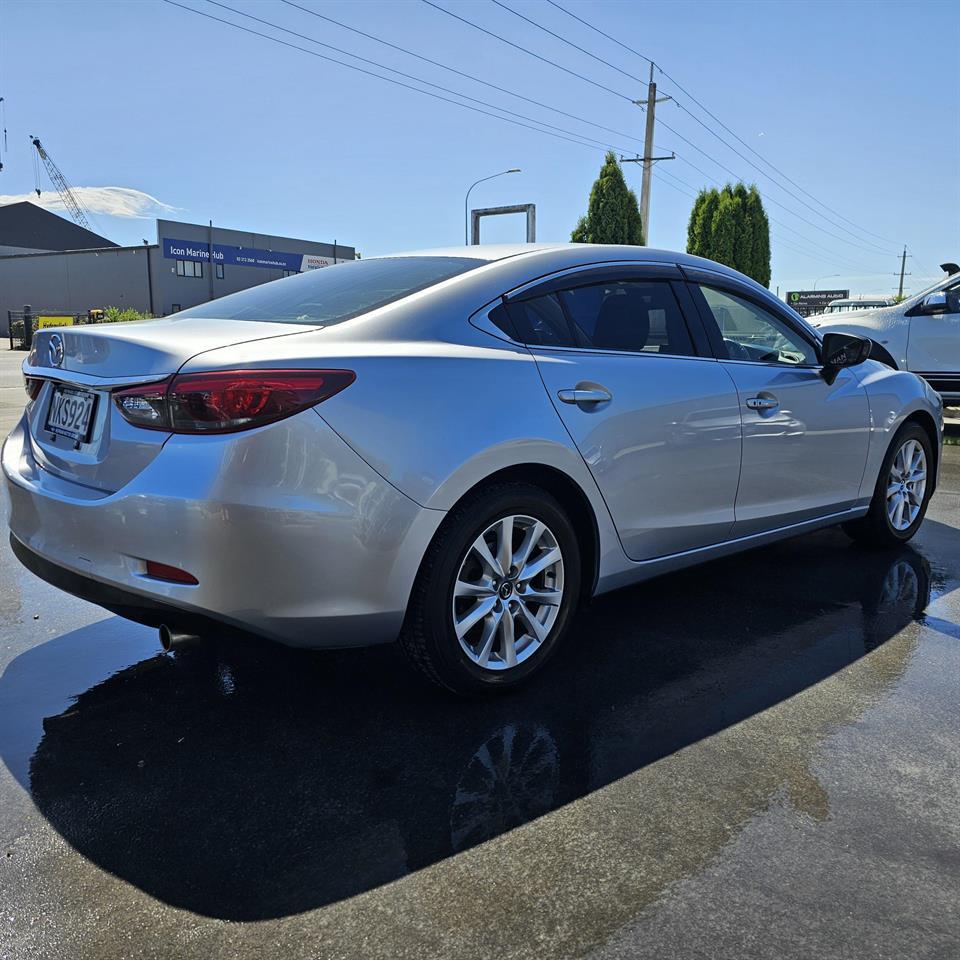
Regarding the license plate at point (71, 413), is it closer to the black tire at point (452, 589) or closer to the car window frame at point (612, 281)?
the black tire at point (452, 589)

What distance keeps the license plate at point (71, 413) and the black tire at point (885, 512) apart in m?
3.97

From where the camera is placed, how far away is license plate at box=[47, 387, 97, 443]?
9.58 feet

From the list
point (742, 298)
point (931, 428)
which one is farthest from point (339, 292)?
point (931, 428)

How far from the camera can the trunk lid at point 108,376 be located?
2729 mm

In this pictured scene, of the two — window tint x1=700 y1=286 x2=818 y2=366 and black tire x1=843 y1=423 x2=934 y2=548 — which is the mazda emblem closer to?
window tint x1=700 y1=286 x2=818 y2=366

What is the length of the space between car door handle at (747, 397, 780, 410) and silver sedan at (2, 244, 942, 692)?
0.02 meters

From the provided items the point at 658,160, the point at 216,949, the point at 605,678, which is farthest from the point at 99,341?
the point at 658,160

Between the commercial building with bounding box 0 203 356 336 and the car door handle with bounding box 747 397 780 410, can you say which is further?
the commercial building with bounding box 0 203 356 336

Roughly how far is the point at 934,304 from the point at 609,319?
27.4 ft

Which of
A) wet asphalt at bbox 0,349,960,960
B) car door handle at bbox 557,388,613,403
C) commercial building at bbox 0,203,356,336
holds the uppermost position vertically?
commercial building at bbox 0,203,356,336

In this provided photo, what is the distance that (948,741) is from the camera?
2990 millimetres

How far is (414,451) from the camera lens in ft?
9.14

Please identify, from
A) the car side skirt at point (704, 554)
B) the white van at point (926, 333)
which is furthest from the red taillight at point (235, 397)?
the white van at point (926, 333)

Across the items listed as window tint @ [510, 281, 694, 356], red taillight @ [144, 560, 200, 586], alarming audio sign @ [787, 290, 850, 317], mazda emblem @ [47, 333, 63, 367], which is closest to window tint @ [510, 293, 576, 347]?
window tint @ [510, 281, 694, 356]
